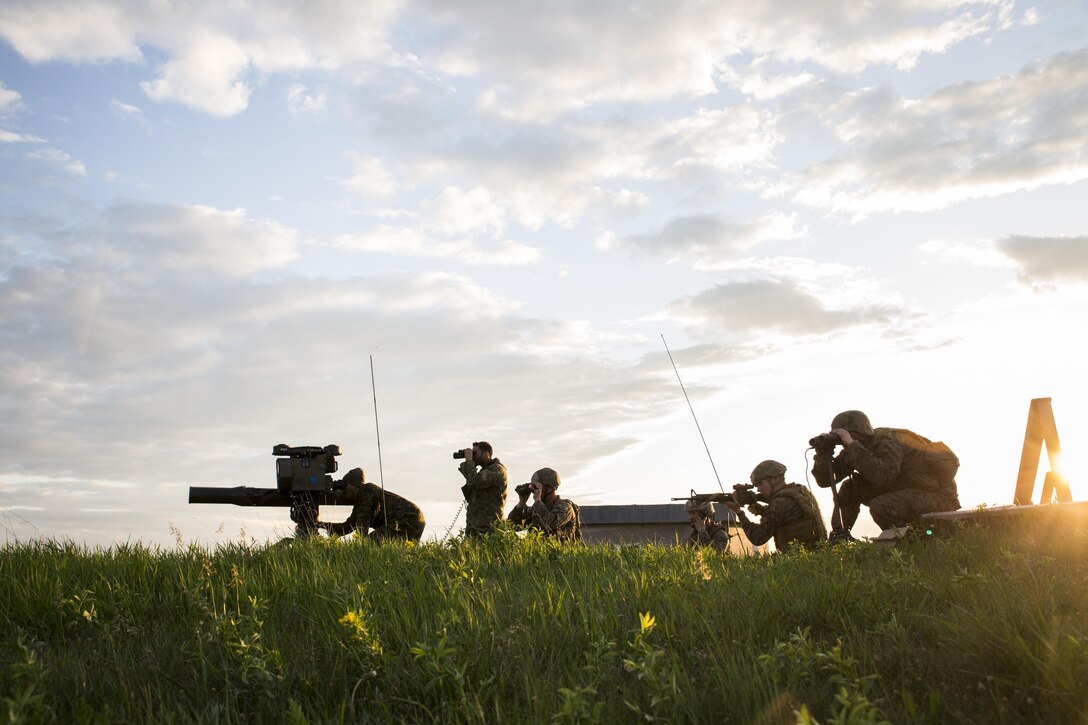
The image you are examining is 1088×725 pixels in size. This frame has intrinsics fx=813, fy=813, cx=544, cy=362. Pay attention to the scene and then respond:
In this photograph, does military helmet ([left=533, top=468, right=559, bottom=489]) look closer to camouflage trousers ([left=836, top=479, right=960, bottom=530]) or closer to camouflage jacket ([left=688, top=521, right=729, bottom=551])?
camouflage jacket ([left=688, top=521, right=729, bottom=551])

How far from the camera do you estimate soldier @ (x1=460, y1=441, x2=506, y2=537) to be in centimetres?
1361

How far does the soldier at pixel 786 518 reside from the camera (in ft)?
39.1

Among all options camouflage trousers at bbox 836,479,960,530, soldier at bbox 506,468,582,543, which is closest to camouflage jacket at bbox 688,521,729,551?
soldier at bbox 506,468,582,543

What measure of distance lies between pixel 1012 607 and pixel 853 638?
2.95 ft

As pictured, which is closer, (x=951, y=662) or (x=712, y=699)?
(x=712, y=699)

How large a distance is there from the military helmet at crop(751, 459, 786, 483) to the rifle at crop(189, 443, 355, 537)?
6596 millimetres

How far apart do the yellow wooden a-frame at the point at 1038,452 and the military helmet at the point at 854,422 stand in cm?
254

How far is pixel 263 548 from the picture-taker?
8312mm

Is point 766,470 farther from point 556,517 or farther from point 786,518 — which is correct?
point 556,517

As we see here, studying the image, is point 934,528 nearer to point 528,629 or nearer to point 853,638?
point 853,638

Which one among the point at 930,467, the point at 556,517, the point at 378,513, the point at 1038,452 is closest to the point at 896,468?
the point at 930,467

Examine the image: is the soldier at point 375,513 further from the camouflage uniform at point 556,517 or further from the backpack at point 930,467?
the backpack at point 930,467

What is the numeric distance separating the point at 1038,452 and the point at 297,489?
11331 mm

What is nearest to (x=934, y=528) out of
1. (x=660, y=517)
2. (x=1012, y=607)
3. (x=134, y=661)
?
(x=1012, y=607)
